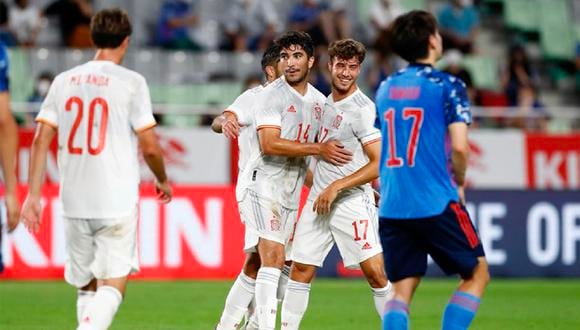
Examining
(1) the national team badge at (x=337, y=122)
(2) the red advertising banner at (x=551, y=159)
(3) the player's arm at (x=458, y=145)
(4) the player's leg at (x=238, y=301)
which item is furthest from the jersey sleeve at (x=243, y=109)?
(2) the red advertising banner at (x=551, y=159)

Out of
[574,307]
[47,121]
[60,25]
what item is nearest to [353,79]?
[47,121]

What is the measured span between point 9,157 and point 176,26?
45.8ft

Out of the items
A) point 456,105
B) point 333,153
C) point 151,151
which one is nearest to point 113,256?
point 151,151

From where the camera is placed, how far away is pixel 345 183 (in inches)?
363

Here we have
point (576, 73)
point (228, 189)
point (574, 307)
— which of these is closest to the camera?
point (574, 307)

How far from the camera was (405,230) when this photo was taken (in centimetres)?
804

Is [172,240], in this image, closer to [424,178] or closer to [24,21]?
[24,21]

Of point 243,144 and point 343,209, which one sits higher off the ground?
point 243,144

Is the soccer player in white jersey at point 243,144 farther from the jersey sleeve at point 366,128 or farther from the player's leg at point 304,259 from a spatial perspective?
the jersey sleeve at point 366,128

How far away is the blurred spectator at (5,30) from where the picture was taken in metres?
19.8

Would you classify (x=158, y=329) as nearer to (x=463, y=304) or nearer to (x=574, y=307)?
(x=463, y=304)

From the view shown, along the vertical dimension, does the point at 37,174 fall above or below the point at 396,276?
above

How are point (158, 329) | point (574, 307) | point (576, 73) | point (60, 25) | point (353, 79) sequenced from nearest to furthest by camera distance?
point (353, 79), point (158, 329), point (574, 307), point (60, 25), point (576, 73)

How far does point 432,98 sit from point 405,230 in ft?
2.87
